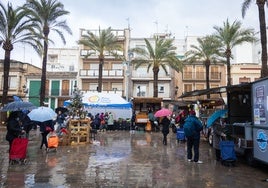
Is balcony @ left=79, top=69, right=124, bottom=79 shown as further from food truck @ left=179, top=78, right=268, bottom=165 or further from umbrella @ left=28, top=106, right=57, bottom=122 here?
food truck @ left=179, top=78, right=268, bottom=165

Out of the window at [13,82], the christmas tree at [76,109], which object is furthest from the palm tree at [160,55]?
the window at [13,82]

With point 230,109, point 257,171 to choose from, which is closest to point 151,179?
point 257,171

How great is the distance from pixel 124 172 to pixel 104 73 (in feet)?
134

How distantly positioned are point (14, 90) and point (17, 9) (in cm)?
2656

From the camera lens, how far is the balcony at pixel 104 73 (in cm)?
4909

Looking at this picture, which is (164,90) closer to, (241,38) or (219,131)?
(241,38)

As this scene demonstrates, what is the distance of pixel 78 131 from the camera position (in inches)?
626

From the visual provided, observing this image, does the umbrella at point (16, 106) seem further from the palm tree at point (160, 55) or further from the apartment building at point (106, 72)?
the apartment building at point (106, 72)

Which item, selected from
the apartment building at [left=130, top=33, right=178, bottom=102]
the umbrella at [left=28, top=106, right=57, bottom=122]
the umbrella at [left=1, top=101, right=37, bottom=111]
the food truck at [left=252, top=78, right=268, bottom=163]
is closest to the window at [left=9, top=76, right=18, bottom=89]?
the apartment building at [left=130, top=33, right=178, bottom=102]

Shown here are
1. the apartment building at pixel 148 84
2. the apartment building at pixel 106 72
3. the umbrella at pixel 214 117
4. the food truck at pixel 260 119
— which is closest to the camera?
the food truck at pixel 260 119

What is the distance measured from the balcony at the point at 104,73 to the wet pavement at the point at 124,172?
3691 centimetres

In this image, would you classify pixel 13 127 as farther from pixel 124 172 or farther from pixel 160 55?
pixel 160 55

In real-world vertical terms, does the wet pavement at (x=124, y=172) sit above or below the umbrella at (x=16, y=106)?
below

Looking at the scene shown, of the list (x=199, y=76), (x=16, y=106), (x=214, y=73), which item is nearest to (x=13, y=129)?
(x=16, y=106)
